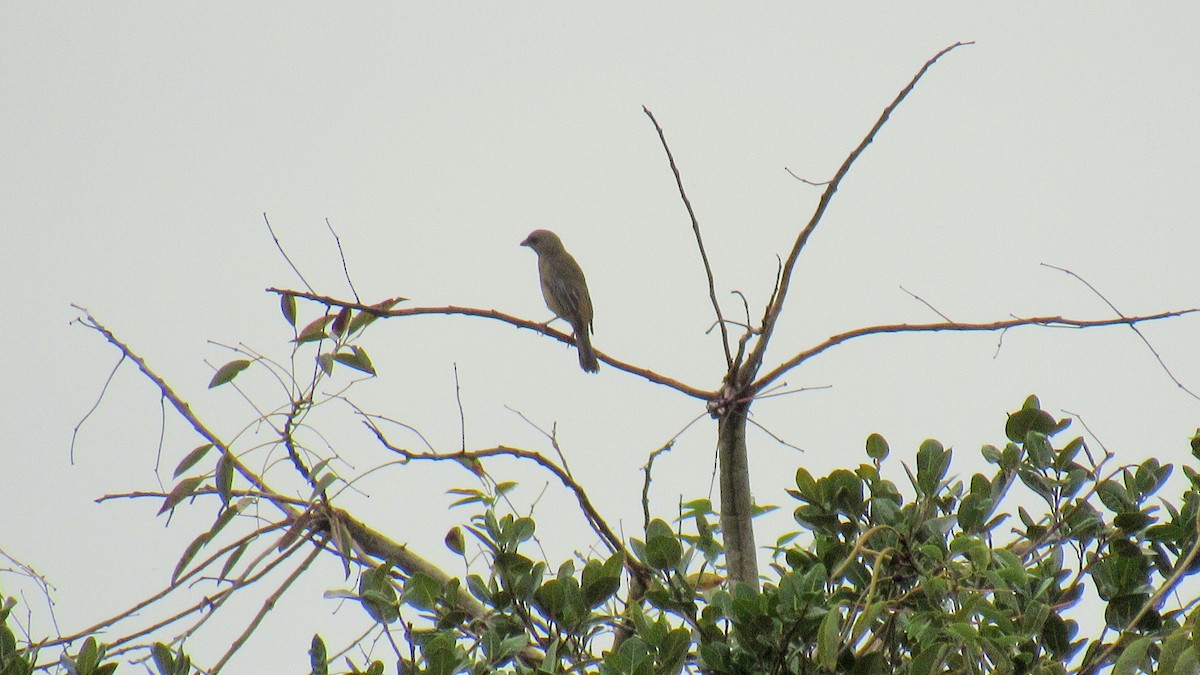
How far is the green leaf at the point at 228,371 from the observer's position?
329cm

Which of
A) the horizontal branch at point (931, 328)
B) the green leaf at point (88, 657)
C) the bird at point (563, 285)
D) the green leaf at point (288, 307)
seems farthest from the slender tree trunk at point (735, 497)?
the bird at point (563, 285)

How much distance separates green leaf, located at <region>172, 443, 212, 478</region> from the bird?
4119mm

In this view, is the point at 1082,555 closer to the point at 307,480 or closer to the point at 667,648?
the point at 667,648

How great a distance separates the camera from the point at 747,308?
290cm

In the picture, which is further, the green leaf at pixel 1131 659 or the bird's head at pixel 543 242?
the bird's head at pixel 543 242

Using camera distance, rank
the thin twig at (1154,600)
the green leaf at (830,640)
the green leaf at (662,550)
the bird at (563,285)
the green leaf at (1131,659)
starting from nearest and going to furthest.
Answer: the green leaf at (1131,659), the green leaf at (830,640), the thin twig at (1154,600), the green leaf at (662,550), the bird at (563,285)

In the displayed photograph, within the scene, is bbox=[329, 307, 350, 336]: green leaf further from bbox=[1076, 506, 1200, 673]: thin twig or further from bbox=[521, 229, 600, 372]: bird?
bbox=[521, 229, 600, 372]: bird

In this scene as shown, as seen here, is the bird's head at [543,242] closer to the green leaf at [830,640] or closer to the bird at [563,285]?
the bird at [563,285]

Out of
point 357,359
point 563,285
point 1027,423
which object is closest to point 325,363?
point 357,359

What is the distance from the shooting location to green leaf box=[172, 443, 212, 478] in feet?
10.6

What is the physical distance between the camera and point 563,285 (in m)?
8.50

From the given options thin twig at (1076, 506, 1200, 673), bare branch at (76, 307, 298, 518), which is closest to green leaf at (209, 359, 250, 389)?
bare branch at (76, 307, 298, 518)

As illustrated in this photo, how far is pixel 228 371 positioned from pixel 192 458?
0.26 m

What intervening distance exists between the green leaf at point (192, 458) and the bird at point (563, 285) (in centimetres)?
412
